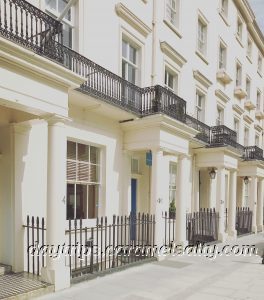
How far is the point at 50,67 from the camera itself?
5883 millimetres

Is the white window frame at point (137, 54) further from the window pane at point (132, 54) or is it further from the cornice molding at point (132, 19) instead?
the cornice molding at point (132, 19)

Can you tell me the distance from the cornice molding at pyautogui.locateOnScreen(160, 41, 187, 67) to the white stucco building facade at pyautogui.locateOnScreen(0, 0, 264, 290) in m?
0.04

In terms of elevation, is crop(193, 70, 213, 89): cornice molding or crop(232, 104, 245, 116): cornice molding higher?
crop(193, 70, 213, 89): cornice molding

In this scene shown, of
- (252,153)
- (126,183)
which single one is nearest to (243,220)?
(252,153)

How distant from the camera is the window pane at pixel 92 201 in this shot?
9391 mm

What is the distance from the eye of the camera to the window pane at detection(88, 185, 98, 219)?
9391 millimetres

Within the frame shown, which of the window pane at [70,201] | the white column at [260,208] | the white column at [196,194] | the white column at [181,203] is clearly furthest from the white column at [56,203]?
the white column at [260,208]

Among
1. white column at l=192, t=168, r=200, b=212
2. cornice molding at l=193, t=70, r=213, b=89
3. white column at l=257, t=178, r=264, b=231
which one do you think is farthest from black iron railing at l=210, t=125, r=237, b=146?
white column at l=257, t=178, r=264, b=231

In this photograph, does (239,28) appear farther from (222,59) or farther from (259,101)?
(259,101)

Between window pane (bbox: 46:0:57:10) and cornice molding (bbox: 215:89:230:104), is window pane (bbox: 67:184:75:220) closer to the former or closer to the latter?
window pane (bbox: 46:0:57:10)

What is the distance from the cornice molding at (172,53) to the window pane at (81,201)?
5.72 meters

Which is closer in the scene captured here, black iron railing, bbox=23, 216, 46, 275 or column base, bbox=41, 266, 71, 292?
column base, bbox=41, 266, 71, 292

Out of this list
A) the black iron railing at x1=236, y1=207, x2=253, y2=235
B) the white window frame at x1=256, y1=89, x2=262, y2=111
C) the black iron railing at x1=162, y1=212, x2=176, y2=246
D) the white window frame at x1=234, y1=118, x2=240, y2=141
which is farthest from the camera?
the white window frame at x1=256, y1=89, x2=262, y2=111

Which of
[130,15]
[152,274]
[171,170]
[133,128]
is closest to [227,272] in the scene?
[152,274]
